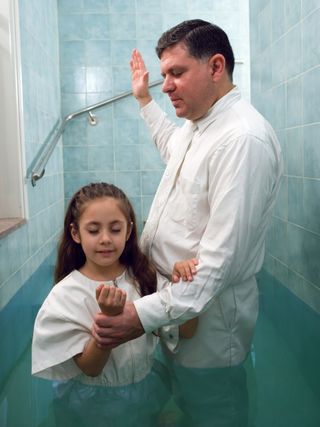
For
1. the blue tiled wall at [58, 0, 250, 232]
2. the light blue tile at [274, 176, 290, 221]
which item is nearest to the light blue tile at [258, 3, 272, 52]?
the light blue tile at [274, 176, 290, 221]

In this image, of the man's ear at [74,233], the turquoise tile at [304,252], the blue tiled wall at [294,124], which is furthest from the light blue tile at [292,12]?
the man's ear at [74,233]

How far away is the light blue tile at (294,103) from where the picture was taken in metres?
2.63

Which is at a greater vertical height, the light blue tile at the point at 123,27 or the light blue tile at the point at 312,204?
the light blue tile at the point at 123,27

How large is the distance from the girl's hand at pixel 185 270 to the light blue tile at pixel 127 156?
3276mm

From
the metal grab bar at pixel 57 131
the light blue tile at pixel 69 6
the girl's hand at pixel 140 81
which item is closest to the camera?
the girl's hand at pixel 140 81

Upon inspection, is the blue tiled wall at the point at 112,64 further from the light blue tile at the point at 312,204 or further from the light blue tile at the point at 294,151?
the light blue tile at the point at 312,204

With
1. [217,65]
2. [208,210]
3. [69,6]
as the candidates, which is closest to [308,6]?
[217,65]

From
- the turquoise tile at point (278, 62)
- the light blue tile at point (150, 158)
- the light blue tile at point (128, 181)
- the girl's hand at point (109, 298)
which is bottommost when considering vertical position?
the girl's hand at point (109, 298)

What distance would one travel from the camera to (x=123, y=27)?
4.71 m

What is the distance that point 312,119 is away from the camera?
2.46m

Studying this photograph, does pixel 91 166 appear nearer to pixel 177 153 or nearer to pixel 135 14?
pixel 135 14

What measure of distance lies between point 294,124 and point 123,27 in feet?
8.27

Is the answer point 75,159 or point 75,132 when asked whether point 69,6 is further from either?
point 75,159

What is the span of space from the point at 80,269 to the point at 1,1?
191 cm
